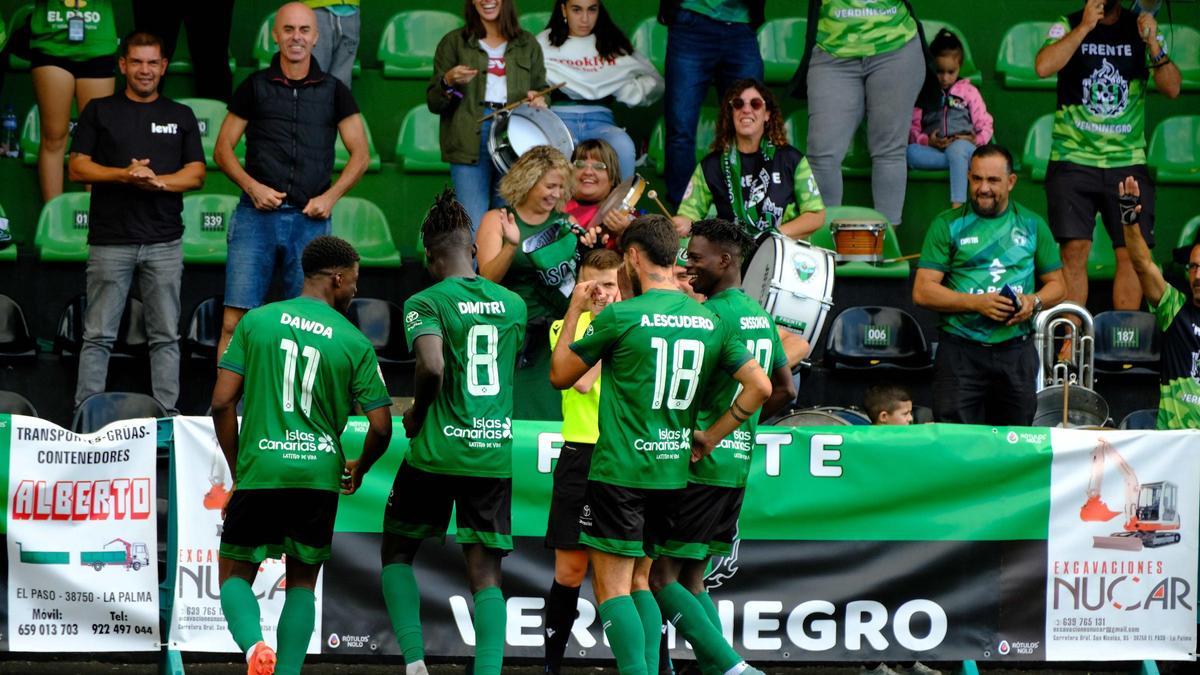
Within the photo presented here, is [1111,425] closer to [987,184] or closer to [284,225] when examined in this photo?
[987,184]

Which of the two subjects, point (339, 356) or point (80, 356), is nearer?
point (339, 356)

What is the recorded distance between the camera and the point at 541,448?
7.66 meters

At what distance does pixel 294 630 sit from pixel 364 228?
4.94 metres

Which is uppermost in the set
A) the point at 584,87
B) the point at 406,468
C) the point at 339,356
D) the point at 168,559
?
the point at 584,87

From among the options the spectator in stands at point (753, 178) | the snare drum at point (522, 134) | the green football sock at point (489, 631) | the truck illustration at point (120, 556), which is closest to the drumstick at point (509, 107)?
the snare drum at point (522, 134)

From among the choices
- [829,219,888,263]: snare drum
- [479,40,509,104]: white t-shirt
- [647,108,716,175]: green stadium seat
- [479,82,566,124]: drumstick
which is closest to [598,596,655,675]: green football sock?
[479,82,566,124]: drumstick

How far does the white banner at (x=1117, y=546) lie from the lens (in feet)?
25.5

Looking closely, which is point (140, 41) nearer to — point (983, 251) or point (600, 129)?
point (600, 129)

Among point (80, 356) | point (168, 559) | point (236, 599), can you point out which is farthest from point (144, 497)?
point (80, 356)

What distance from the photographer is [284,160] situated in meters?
9.73

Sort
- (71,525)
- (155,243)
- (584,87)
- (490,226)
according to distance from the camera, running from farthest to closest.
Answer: (584,87), (155,243), (490,226), (71,525)

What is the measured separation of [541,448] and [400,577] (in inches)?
41.8

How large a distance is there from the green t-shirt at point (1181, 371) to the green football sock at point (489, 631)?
13.1 feet

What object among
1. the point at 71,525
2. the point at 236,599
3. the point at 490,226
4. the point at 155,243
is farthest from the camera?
the point at 155,243
